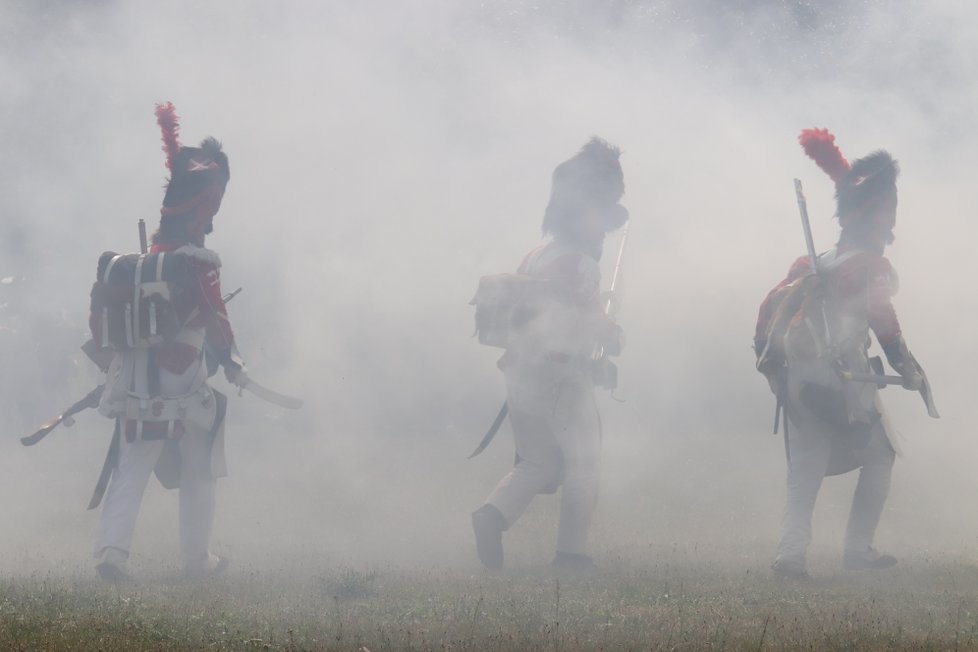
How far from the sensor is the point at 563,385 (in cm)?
987

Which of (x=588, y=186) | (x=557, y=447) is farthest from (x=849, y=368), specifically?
(x=588, y=186)

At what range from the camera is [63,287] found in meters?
22.6

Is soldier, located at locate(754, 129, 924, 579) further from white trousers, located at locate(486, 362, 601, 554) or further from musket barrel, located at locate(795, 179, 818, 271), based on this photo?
white trousers, located at locate(486, 362, 601, 554)

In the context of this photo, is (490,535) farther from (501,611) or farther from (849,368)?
(849,368)

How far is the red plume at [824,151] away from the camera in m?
9.81

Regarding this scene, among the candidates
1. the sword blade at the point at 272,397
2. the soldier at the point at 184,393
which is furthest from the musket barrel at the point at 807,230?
the soldier at the point at 184,393

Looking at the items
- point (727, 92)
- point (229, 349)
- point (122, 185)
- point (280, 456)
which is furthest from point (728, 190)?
point (122, 185)

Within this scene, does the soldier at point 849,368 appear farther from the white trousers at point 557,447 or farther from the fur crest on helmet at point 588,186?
the fur crest on helmet at point 588,186

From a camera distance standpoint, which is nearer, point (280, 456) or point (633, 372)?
point (280, 456)

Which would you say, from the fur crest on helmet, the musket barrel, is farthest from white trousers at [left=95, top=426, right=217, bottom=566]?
the musket barrel

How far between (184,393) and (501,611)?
3.04m

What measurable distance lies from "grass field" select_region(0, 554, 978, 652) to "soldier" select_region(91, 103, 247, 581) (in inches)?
16.5

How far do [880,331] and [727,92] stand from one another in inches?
422

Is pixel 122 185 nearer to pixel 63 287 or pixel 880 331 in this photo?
pixel 63 287
